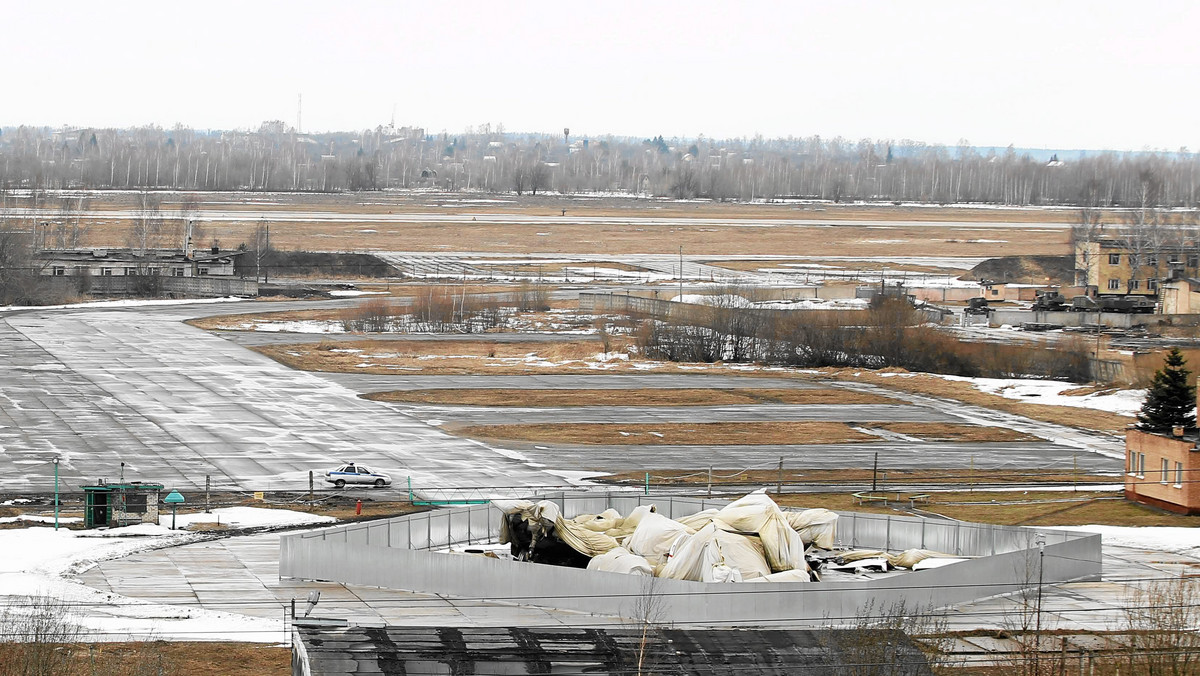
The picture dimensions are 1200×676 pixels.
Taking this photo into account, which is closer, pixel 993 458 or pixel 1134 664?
pixel 1134 664

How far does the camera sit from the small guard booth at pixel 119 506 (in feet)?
134

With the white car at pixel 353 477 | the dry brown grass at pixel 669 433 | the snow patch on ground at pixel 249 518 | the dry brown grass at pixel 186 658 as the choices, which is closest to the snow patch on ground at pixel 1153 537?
the dry brown grass at pixel 669 433

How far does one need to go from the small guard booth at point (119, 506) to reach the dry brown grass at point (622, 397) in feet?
89.2

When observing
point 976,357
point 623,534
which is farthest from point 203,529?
point 976,357

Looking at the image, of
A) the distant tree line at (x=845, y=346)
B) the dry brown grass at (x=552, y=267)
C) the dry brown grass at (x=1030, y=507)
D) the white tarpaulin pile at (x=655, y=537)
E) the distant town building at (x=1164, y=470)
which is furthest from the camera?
the dry brown grass at (x=552, y=267)

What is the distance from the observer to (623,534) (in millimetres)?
→ 36000

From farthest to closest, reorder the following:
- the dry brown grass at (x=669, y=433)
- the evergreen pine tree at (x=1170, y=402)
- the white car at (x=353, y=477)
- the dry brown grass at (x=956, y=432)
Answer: the dry brown grass at (x=956, y=432), the dry brown grass at (x=669, y=433), the evergreen pine tree at (x=1170, y=402), the white car at (x=353, y=477)

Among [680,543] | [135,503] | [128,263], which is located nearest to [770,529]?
[680,543]

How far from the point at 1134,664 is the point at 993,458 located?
33.6 m

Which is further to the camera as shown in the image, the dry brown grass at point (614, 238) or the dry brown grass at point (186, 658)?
the dry brown grass at point (614, 238)

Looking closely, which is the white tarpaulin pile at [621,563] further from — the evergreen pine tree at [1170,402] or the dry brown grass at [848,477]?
the evergreen pine tree at [1170,402]

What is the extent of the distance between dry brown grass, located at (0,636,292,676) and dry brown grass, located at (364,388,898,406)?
39080 mm

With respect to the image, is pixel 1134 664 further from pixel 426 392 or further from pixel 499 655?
pixel 426 392

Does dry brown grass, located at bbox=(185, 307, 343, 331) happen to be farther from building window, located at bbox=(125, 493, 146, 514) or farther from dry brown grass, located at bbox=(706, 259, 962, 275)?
building window, located at bbox=(125, 493, 146, 514)
